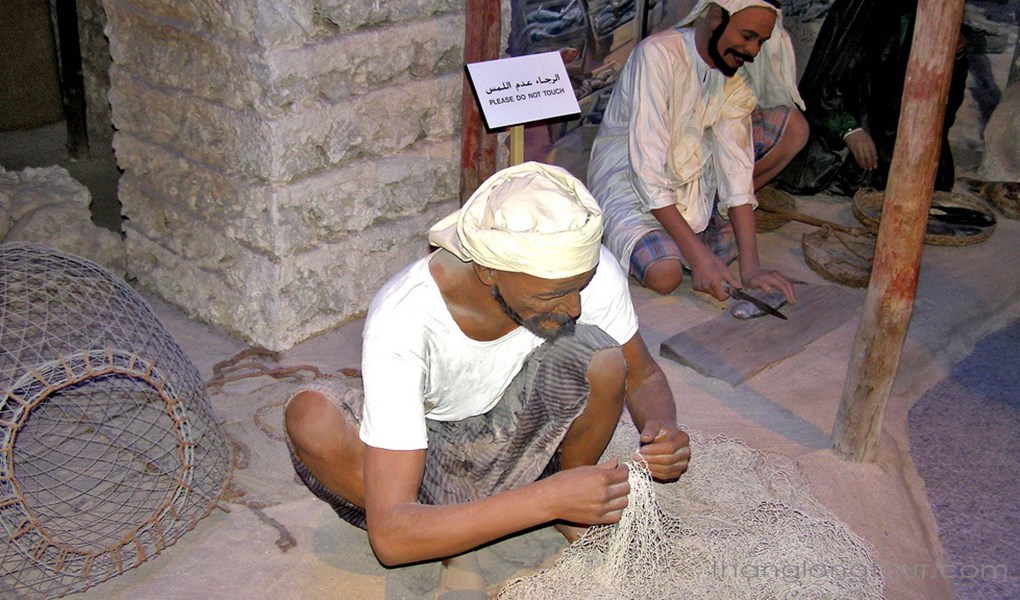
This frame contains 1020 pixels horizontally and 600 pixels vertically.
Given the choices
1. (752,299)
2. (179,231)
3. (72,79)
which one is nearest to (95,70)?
(72,79)

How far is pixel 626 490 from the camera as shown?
2240 mm

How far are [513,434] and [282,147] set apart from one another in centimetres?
165

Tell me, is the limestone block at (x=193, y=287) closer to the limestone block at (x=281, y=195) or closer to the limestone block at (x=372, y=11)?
the limestone block at (x=281, y=195)

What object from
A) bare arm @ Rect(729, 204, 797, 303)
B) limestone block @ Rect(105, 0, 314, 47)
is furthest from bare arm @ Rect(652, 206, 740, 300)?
limestone block @ Rect(105, 0, 314, 47)

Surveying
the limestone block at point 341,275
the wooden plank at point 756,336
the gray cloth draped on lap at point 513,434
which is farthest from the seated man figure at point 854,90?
the gray cloth draped on lap at point 513,434

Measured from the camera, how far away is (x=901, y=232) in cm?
315

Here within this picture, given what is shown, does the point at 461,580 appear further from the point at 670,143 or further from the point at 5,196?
the point at 5,196

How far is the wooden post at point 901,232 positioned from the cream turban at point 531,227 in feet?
4.40

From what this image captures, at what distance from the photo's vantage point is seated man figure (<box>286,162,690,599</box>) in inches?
86.2

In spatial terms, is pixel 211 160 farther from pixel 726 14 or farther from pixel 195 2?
pixel 726 14

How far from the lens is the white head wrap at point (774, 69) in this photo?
4434 mm

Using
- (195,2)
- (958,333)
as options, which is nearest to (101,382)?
(195,2)

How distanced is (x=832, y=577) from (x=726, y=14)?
8.16 feet

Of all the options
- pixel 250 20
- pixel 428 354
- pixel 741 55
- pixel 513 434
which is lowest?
pixel 513 434
